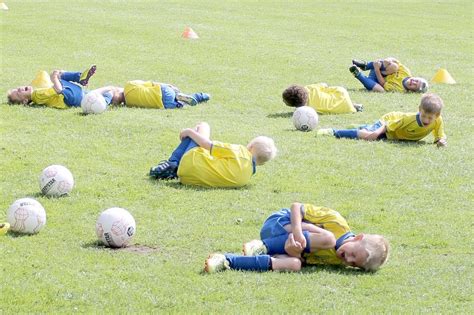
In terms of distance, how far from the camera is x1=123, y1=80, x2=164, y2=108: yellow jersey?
16.8 meters

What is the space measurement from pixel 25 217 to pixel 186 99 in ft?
26.5

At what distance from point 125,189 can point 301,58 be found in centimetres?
1317

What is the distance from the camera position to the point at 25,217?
952cm

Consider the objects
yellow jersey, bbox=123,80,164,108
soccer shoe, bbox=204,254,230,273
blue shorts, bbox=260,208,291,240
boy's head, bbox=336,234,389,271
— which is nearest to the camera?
soccer shoe, bbox=204,254,230,273

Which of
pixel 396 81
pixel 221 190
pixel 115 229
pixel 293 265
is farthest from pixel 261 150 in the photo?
pixel 396 81

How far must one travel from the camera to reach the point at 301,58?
2417 centimetres

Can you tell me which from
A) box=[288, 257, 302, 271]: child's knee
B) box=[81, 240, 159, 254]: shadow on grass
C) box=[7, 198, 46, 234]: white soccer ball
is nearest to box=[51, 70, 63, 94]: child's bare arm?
box=[7, 198, 46, 234]: white soccer ball

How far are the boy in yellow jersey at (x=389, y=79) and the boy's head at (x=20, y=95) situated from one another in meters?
6.75

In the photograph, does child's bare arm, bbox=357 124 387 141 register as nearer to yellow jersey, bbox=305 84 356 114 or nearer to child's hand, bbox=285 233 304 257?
yellow jersey, bbox=305 84 356 114

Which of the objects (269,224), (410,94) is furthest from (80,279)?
(410,94)

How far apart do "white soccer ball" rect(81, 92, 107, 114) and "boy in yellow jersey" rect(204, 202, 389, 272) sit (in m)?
7.18

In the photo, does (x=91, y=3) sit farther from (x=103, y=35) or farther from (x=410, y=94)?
(x=410, y=94)

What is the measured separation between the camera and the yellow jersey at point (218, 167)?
38.8 ft

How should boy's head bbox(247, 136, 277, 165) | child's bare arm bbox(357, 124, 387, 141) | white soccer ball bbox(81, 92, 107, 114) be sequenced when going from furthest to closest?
white soccer ball bbox(81, 92, 107, 114) < child's bare arm bbox(357, 124, 387, 141) < boy's head bbox(247, 136, 277, 165)
